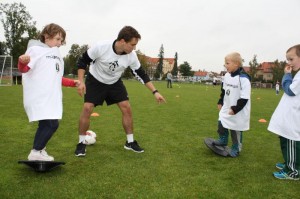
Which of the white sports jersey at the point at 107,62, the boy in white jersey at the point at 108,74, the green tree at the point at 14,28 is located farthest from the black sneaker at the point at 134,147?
the green tree at the point at 14,28

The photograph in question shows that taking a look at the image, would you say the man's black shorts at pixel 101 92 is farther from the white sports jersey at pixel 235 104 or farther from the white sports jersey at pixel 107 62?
the white sports jersey at pixel 235 104

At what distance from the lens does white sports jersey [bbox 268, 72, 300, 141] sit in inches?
161

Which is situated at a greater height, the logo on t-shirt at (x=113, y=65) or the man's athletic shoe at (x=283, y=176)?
the logo on t-shirt at (x=113, y=65)

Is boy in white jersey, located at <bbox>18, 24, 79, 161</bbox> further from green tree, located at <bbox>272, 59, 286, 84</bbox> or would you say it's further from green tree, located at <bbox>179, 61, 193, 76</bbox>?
green tree, located at <bbox>179, 61, 193, 76</bbox>

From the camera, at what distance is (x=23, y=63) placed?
145 inches

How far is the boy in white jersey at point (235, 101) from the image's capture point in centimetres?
491

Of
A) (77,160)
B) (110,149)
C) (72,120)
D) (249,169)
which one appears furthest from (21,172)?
(72,120)

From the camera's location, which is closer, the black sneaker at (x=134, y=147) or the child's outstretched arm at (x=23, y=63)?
the child's outstretched arm at (x=23, y=63)

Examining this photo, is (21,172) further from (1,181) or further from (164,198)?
(164,198)

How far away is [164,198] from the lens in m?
3.28

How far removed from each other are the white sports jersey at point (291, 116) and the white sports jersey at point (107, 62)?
8.41 ft

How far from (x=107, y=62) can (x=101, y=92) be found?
54 centimetres

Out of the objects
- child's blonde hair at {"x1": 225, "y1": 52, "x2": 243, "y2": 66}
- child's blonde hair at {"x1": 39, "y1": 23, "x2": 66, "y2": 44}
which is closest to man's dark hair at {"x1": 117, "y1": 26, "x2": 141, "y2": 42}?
child's blonde hair at {"x1": 39, "y1": 23, "x2": 66, "y2": 44}

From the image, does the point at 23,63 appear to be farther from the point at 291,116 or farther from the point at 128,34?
the point at 291,116
